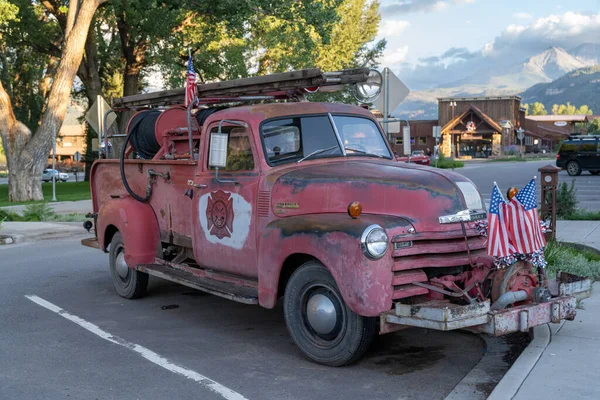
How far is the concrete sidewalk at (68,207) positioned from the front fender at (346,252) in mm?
15776

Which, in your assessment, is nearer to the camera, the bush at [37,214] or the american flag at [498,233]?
the american flag at [498,233]

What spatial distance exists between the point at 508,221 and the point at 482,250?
52 centimetres

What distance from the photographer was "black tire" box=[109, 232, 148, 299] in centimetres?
858

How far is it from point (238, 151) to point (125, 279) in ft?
9.44

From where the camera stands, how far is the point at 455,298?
18.0ft

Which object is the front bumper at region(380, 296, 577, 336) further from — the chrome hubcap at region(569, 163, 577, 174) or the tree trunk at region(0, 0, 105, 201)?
the chrome hubcap at region(569, 163, 577, 174)

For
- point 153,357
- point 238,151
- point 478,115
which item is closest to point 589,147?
point 238,151

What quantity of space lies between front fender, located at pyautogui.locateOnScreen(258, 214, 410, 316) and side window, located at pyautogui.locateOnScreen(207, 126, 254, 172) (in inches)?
42.4

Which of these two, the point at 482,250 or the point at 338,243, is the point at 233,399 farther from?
the point at 482,250

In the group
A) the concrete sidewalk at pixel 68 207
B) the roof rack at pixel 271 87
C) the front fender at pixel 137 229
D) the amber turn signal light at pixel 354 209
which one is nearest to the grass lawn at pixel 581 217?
the roof rack at pixel 271 87

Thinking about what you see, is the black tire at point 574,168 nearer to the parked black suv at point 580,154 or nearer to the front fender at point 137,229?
the parked black suv at point 580,154

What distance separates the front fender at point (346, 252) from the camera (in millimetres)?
5254

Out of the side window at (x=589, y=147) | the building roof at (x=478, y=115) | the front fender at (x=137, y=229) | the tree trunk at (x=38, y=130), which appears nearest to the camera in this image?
the front fender at (x=137, y=229)

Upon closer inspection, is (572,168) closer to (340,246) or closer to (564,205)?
(564,205)
